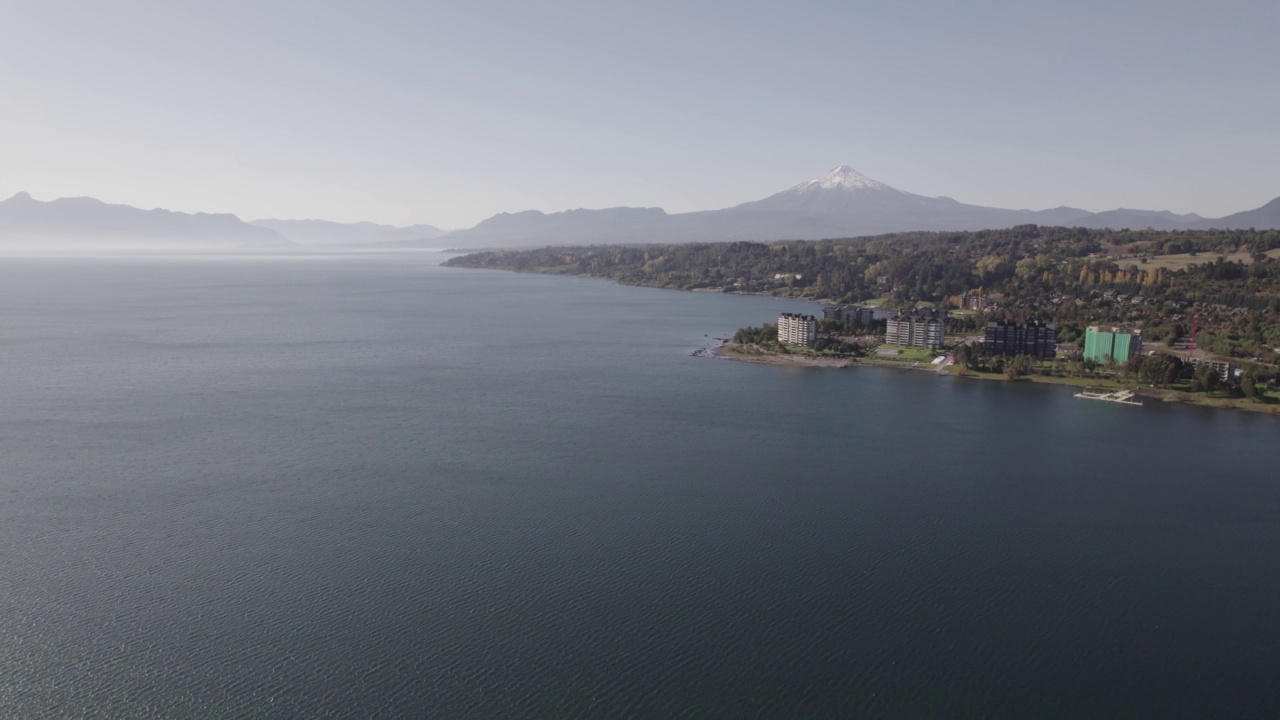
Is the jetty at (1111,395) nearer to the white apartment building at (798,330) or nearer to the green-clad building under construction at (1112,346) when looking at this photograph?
the green-clad building under construction at (1112,346)

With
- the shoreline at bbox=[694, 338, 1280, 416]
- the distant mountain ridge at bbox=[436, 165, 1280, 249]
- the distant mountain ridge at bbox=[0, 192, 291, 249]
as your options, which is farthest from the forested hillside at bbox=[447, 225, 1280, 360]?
the distant mountain ridge at bbox=[0, 192, 291, 249]

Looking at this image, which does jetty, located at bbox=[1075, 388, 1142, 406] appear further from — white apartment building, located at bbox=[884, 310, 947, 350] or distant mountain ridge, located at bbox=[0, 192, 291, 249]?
distant mountain ridge, located at bbox=[0, 192, 291, 249]

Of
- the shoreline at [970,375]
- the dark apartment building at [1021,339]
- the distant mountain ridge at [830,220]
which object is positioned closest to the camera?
the shoreline at [970,375]

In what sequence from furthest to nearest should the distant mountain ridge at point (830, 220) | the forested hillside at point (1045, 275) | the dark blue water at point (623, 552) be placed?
the distant mountain ridge at point (830, 220) → the forested hillside at point (1045, 275) → the dark blue water at point (623, 552)

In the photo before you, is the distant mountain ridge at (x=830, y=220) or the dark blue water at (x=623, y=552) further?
the distant mountain ridge at (x=830, y=220)

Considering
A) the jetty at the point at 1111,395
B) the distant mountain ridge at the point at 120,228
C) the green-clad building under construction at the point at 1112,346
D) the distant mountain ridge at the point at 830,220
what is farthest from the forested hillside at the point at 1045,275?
the distant mountain ridge at the point at 120,228

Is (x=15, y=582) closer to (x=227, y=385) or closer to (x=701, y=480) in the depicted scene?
(x=701, y=480)
